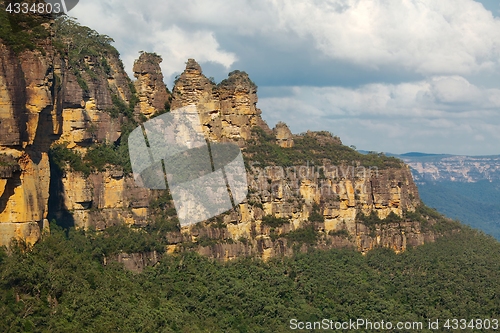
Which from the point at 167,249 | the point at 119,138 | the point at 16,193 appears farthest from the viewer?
the point at 119,138

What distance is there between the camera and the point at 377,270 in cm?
6731

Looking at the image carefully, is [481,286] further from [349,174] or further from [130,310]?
[130,310]

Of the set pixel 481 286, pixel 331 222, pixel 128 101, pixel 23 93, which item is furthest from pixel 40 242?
pixel 481 286

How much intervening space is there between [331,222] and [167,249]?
14.8 meters

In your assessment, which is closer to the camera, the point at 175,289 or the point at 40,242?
the point at 40,242

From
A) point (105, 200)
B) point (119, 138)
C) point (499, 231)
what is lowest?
point (499, 231)
